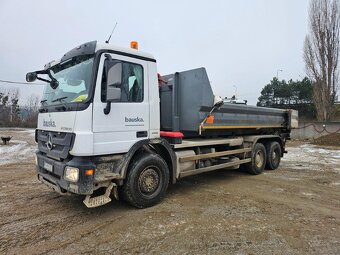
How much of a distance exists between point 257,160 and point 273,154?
1034 millimetres

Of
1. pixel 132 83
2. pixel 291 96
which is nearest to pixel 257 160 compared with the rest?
pixel 132 83

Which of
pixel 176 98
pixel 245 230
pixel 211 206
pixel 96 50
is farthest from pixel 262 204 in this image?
pixel 96 50

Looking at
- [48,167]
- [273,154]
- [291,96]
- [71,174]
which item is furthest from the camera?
[291,96]

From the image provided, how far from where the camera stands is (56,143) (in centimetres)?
422

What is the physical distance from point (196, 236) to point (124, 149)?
5.68 feet

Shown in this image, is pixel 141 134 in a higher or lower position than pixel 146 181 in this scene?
higher

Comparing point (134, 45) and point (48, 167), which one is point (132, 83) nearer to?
→ point (134, 45)

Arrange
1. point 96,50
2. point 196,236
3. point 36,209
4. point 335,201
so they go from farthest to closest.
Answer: point 335,201 → point 36,209 → point 96,50 → point 196,236

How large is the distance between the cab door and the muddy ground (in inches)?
47.9

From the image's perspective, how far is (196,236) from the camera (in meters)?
3.73

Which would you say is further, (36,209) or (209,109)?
(209,109)

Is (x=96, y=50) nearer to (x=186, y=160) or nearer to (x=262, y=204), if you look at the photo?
(x=186, y=160)

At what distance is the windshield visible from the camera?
406 cm

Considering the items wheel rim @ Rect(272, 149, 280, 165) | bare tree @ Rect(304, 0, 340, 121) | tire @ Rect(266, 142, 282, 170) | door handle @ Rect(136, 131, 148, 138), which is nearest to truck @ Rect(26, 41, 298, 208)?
door handle @ Rect(136, 131, 148, 138)
